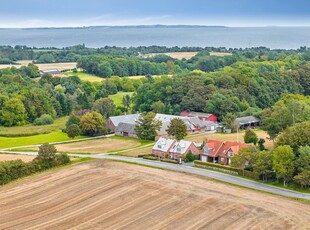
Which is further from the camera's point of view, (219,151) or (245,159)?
(219,151)

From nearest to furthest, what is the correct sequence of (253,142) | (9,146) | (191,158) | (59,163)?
(59,163)
(191,158)
(253,142)
(9,146)

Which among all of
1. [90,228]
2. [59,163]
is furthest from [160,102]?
[90,228]

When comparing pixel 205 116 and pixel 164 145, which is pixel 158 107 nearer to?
pixel 205 116

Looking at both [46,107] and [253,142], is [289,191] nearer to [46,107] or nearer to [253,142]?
[253,142]

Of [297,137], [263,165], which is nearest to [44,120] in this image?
[263,165]

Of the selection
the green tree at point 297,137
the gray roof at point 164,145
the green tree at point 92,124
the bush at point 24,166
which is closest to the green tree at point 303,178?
the green tree at point 297,137

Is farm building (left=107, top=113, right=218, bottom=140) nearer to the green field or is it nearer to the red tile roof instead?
the red tile roof

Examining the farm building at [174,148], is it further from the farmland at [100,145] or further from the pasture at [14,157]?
the pasture at [14,157]
